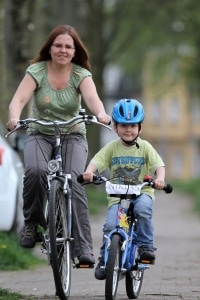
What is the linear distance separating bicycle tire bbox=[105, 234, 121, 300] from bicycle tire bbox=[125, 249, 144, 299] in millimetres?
404

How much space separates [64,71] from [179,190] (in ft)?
106

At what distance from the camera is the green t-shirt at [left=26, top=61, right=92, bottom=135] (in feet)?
30.7

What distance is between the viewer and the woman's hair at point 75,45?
9.48 metres

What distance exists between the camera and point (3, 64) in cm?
1880

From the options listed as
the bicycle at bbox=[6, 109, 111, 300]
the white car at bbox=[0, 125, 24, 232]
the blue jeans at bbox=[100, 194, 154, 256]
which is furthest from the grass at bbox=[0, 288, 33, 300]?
the white car at bbox=[0, 125, 24, 232]

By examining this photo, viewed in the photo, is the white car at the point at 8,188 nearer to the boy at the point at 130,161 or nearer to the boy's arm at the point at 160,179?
the boy at the point at 130,161

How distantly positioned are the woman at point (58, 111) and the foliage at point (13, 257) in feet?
11.2

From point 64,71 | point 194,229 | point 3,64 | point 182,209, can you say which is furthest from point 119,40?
point 64,71

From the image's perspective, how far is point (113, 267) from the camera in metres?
8.65

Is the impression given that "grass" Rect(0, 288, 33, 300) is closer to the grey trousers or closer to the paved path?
the paved path

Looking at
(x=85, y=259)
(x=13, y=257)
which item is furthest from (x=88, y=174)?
(x=13, y=257)

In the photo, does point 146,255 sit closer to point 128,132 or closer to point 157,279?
point 128,132

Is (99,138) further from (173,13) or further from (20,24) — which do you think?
(20,24)

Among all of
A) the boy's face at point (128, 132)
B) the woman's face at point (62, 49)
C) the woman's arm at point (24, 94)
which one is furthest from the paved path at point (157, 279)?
the woman's face at point (62, 49)
